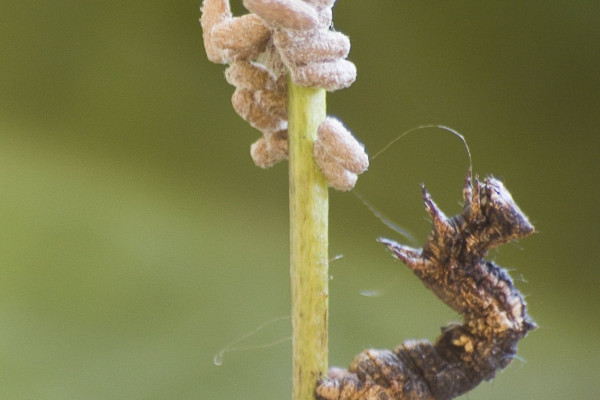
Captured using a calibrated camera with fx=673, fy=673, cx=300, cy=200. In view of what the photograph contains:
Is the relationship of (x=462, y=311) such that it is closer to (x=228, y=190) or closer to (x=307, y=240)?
(x=307, y=240)

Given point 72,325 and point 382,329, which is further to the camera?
point 382,329

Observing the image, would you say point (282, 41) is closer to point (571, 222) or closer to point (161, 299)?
point (161, 299)

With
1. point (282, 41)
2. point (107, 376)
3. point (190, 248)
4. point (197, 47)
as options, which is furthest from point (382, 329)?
point (282, 41)

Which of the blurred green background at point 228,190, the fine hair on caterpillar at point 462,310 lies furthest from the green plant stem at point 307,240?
the blurred green background at point 228,190

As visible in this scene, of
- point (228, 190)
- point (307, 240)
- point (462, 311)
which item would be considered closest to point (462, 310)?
point (462, 311)

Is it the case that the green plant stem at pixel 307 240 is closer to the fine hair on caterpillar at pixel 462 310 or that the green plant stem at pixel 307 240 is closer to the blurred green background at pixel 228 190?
the fine hair on caterpillar at pixel 462 310

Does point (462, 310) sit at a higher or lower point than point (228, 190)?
lower

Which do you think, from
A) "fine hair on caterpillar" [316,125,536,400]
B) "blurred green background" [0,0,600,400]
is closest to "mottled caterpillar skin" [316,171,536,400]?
"fine hair on caterpillar" [316,125,536,400]
